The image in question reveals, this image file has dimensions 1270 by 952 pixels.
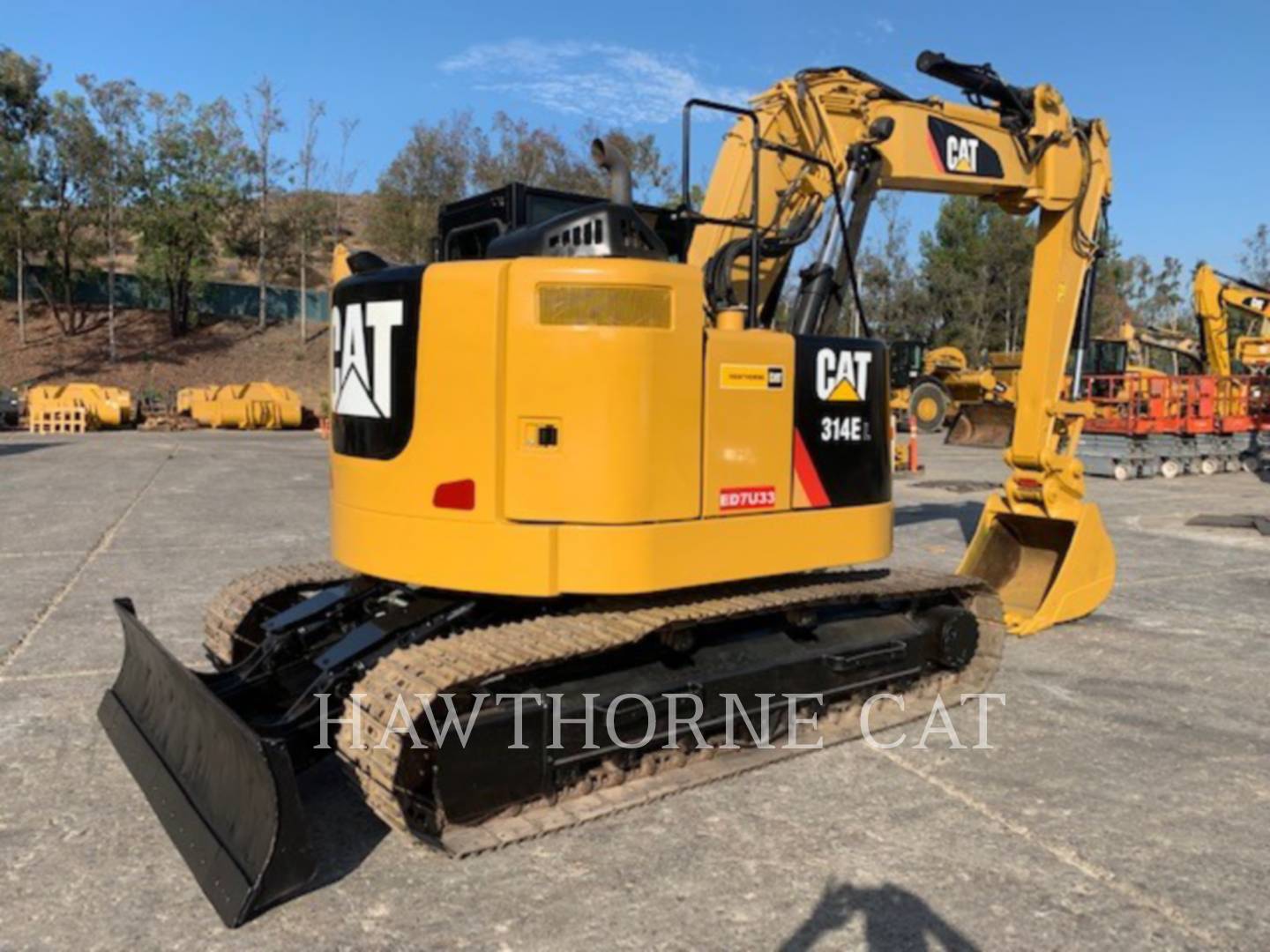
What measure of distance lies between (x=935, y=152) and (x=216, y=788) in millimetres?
5502

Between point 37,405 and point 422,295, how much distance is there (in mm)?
26488

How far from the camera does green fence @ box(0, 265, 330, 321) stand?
41.9 metres

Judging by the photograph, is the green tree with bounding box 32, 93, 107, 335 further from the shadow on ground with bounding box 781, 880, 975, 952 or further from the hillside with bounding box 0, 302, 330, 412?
the shadow on ground with bounding box 781, 880, 975, 952

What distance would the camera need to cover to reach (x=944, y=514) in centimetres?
1295

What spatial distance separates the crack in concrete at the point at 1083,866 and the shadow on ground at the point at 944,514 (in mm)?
7201

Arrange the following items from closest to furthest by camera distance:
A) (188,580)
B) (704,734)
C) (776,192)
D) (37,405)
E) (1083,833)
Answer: (1083,833) → (704,734) → (776,192) → (188,580) → (37,405)

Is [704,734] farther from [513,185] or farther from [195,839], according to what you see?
[513,185]

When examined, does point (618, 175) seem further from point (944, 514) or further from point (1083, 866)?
point (944, 514)

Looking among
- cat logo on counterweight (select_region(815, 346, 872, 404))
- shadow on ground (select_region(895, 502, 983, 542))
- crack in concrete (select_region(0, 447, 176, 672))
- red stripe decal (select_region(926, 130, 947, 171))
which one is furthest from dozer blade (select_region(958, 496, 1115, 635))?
crack in concrete (select_region(0, 447, 176, 672))

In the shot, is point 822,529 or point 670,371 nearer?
point 670,371

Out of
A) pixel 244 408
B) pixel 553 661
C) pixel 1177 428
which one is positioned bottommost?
pixel 553 661

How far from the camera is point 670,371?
406cm

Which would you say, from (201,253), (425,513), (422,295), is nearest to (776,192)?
(422,295)

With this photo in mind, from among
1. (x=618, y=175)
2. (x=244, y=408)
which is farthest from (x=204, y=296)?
(x=618, y=175)
